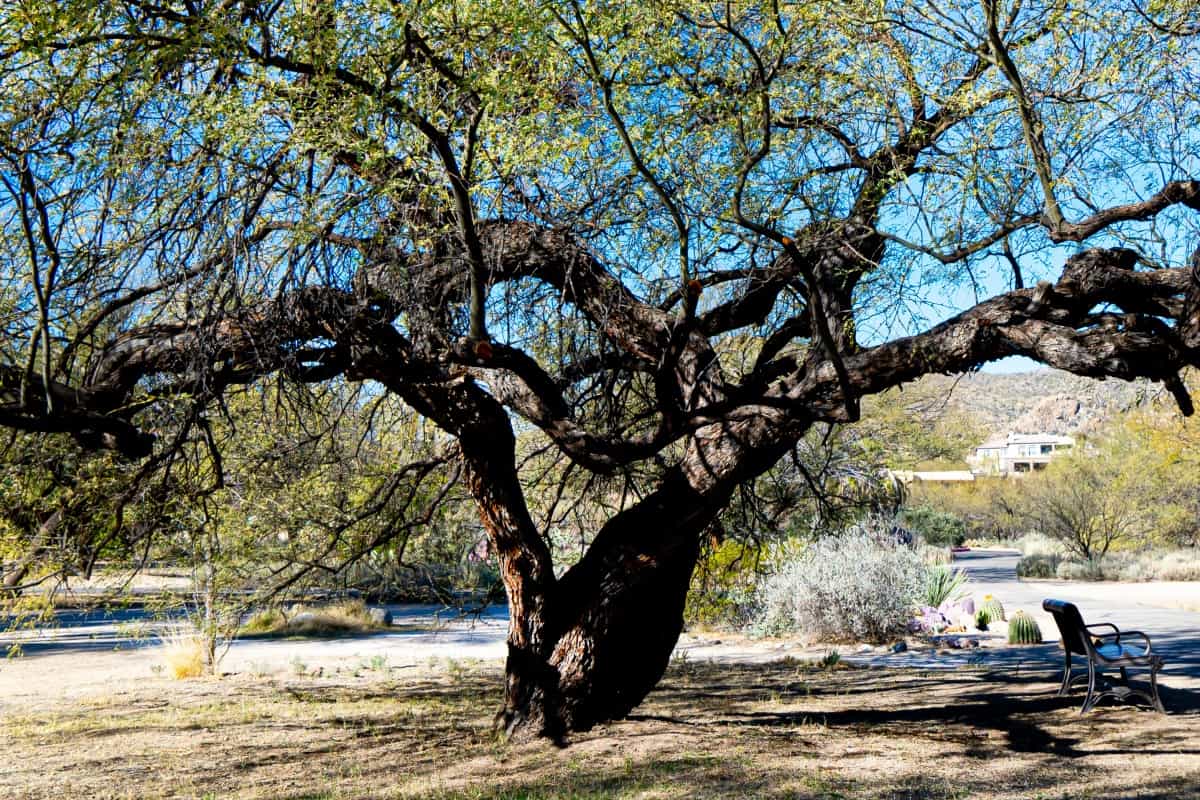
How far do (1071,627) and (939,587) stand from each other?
29.4 ft

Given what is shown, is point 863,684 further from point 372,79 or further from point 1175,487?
point 1175,487

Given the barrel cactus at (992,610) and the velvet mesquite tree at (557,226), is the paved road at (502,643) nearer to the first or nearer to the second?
the barrel cactus at (992,610)

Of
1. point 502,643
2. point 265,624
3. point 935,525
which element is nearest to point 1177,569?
point 935,525

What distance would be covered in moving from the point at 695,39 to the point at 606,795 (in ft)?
17.5

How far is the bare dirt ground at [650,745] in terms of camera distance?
22.0 ft

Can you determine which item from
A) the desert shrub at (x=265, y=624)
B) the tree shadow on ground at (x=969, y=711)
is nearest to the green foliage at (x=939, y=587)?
the tree shadow on ground at (x=969, y=711)

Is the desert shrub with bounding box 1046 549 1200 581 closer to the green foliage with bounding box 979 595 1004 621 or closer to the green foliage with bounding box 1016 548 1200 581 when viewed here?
the green foliage with bounding box 1016 548 1200 581

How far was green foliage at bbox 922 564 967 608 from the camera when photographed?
18047 mm

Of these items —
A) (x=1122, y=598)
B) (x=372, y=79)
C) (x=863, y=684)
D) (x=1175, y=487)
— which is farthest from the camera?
(x=1175, y=487)

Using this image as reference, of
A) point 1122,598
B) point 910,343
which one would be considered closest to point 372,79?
point 910,343

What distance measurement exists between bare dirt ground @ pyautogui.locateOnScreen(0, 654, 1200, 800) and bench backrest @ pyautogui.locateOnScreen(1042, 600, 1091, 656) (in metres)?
0.56

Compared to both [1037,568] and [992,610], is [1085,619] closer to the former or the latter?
[992,610]

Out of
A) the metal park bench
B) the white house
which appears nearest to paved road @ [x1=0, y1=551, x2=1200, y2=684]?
the metal park bench

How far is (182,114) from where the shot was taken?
5977 mm
